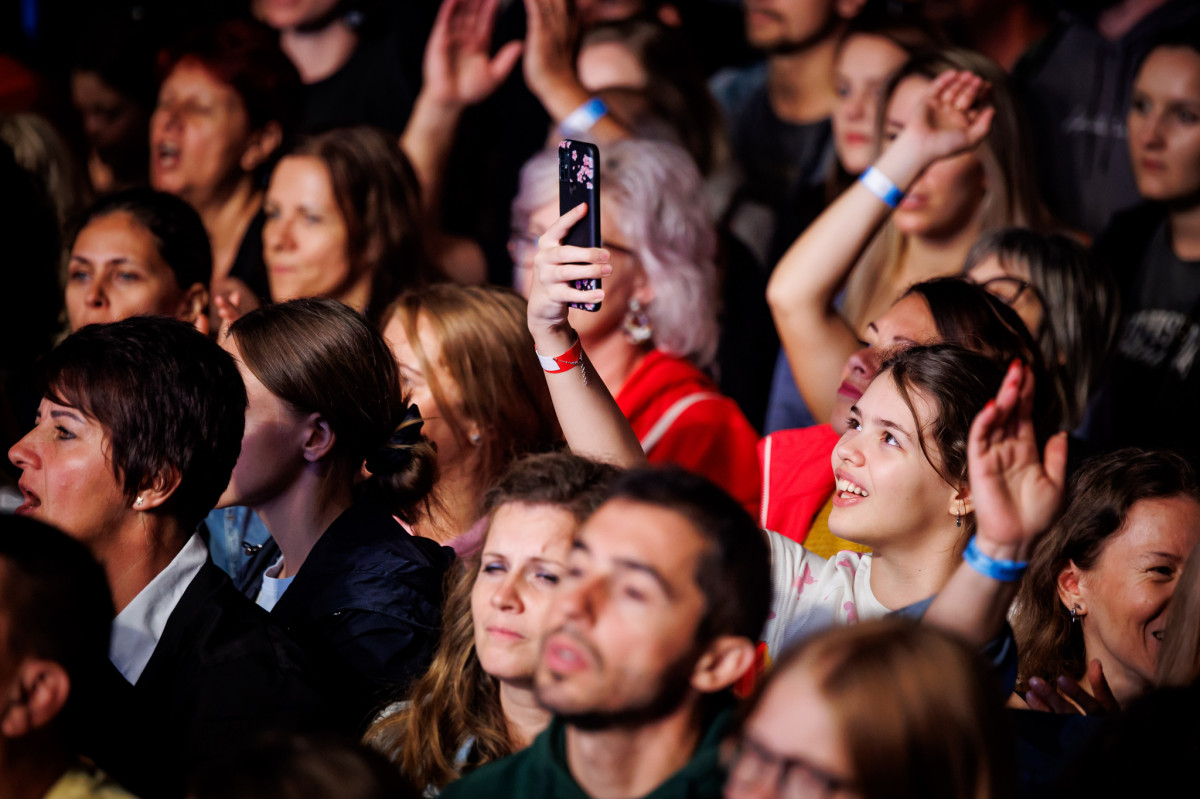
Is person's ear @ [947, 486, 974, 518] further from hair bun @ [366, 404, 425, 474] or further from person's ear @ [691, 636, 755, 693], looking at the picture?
hair bun @ [366, 404, 425, 474]

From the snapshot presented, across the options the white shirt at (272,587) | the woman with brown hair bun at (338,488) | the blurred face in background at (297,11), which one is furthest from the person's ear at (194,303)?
the blurred face in background at (297,11)

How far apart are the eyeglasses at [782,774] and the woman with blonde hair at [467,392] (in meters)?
1.37

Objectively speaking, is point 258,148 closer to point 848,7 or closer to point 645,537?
point 848,7

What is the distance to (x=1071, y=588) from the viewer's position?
8.09 feet

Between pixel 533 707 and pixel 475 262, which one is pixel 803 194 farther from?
pixel 533 707

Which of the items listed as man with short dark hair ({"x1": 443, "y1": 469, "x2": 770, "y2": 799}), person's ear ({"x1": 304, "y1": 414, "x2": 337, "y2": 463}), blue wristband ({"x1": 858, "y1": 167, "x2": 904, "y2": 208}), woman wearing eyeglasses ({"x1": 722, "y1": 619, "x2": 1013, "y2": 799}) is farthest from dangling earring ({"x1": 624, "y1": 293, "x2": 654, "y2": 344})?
woman wearing eyeglasses ({"x1": 722, "y1": 619, "x2": 1013, "y2": 799})

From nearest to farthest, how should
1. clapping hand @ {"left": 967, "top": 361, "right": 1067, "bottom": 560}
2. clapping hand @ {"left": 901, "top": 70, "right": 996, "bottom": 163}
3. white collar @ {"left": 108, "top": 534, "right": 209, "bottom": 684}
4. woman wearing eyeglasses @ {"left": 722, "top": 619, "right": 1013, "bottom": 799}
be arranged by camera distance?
woman wearing eyeglasses @ {"left": 722, "top": 619, "right": 1013, "bottom": 799} < clapping hand @ {"left": 967, "top": 361, "right": 1067, "bottom": 560} < white collar @ {"left": 108, "top": 534, "right": 209, "bottom": 684} < clapping hand @ {"left": 901, "top": 70, "right": 996, "bottom": 163}

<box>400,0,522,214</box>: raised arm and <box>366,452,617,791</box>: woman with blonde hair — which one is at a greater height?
<box>400,0,522,214</box>: raised arm

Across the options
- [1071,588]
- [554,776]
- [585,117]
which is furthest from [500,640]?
[585,117]

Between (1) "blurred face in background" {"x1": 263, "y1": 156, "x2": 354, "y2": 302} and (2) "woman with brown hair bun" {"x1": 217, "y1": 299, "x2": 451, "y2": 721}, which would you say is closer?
(2) "woman with brown hair bun" {"x1": 217, "y1": 299, "x2": 451, "y2": 721}

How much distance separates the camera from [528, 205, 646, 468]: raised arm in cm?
223

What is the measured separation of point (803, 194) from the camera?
4.46 meters

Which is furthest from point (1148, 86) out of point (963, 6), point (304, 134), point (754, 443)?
point (304, 134)

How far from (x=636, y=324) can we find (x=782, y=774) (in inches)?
77.0
